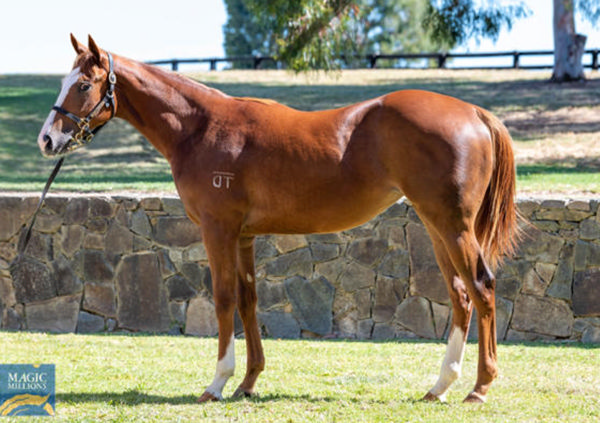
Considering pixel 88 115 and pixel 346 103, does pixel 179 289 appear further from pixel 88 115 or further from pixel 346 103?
pixel 346 103

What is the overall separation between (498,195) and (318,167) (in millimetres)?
1231

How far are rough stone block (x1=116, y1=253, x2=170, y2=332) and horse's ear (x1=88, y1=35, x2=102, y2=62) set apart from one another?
11.9 ft

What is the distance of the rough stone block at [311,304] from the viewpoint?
27.9 ft

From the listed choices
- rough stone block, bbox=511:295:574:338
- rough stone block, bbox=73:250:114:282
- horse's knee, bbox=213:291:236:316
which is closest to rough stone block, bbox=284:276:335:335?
rough stone block, bbox=511:295:574:338

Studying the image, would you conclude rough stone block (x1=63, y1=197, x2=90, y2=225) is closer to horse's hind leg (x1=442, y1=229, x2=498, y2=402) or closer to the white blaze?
the white blaze

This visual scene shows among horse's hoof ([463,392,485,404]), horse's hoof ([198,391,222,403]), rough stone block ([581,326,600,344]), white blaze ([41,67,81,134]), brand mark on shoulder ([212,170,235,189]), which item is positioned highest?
white blaze ([41,67,81,134])

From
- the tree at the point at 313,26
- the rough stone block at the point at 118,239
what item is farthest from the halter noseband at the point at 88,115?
the tree at the point at 313,26

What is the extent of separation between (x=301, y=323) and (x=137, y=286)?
72.9 inches

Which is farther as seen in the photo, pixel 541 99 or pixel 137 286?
pixel 541 99

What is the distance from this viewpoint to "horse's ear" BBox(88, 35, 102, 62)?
17.4 ft

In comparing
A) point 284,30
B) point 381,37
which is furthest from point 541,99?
point 381,37

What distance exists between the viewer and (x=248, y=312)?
5.82 metres

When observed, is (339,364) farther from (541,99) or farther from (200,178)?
(541,99)

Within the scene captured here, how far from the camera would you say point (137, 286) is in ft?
28.7
